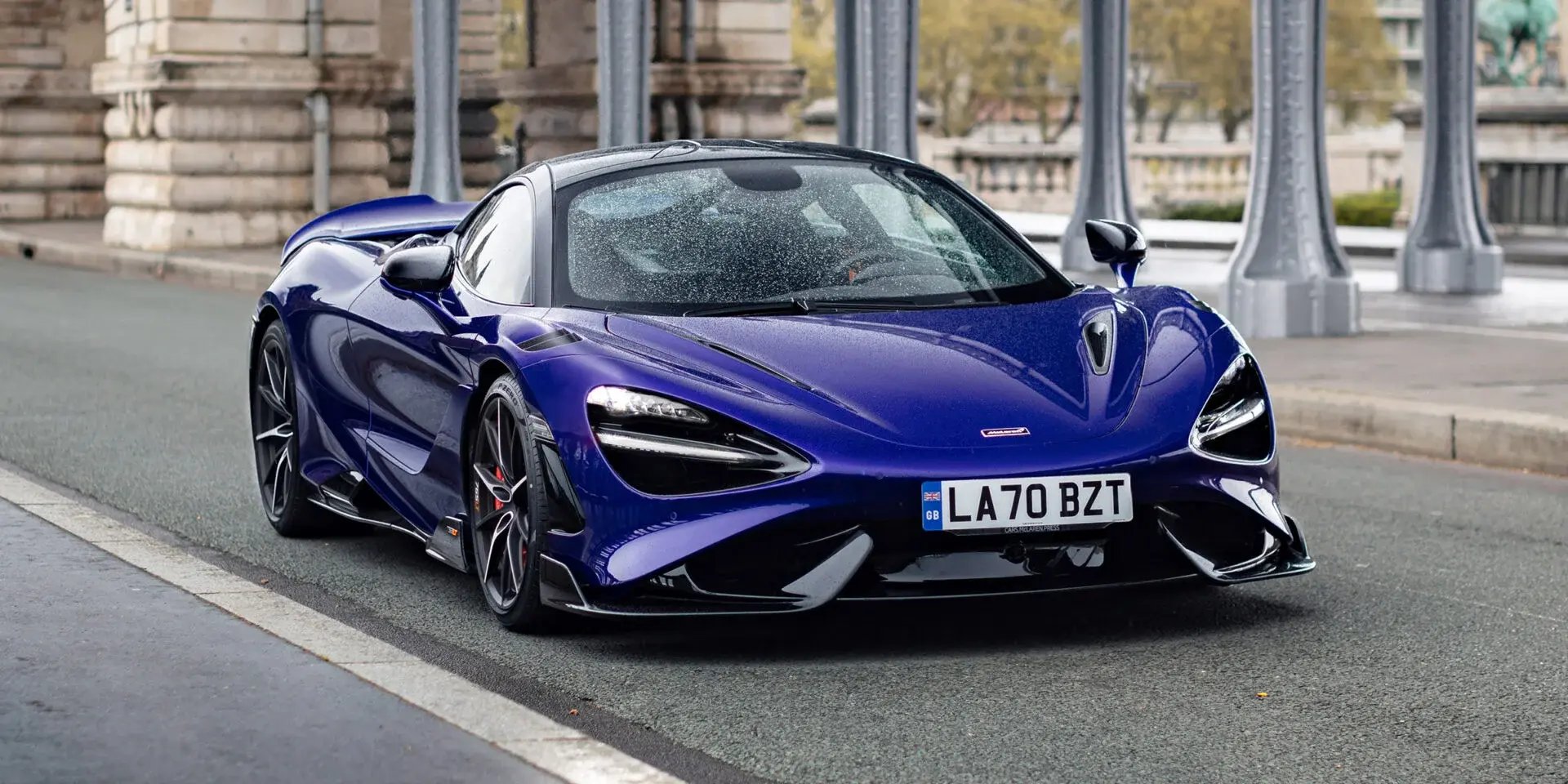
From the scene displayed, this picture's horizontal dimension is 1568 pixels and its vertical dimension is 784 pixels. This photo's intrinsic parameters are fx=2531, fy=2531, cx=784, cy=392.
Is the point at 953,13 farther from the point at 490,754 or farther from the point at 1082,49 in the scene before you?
the point at 490,754

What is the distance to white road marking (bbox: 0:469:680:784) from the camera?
481 centimetres

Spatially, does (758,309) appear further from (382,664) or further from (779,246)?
(382,664)

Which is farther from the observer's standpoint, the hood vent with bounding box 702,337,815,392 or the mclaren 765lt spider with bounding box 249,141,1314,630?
the hood vent with bounding box 702,337,815,392

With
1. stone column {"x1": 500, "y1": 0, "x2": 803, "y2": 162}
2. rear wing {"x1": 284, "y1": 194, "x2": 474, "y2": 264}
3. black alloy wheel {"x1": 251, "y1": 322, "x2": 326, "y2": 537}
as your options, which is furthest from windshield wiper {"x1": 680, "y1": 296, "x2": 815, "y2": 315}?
stone column {"x1": 500, "y1": 0, "x2": 803, "y2": 162}

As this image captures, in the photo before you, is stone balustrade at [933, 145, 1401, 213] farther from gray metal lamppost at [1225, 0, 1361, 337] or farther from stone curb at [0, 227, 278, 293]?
gray metal lamppost at [1225, 0, 1361, 337]

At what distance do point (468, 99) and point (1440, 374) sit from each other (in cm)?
3321

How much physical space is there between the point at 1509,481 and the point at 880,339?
4301 millimetres

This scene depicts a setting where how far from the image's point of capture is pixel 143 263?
1070 inches

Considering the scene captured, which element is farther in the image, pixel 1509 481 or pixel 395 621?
pixel 1509 481

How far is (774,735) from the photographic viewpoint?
508 cm

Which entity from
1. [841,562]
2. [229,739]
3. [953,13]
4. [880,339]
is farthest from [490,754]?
[953,13]

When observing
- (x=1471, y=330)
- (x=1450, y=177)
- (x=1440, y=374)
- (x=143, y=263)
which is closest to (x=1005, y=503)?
(x=1440, y=374)

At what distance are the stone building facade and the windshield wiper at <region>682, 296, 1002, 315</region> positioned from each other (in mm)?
24563

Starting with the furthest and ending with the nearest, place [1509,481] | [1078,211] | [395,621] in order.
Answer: [1078,211] → [1509,481] → [395,621]
